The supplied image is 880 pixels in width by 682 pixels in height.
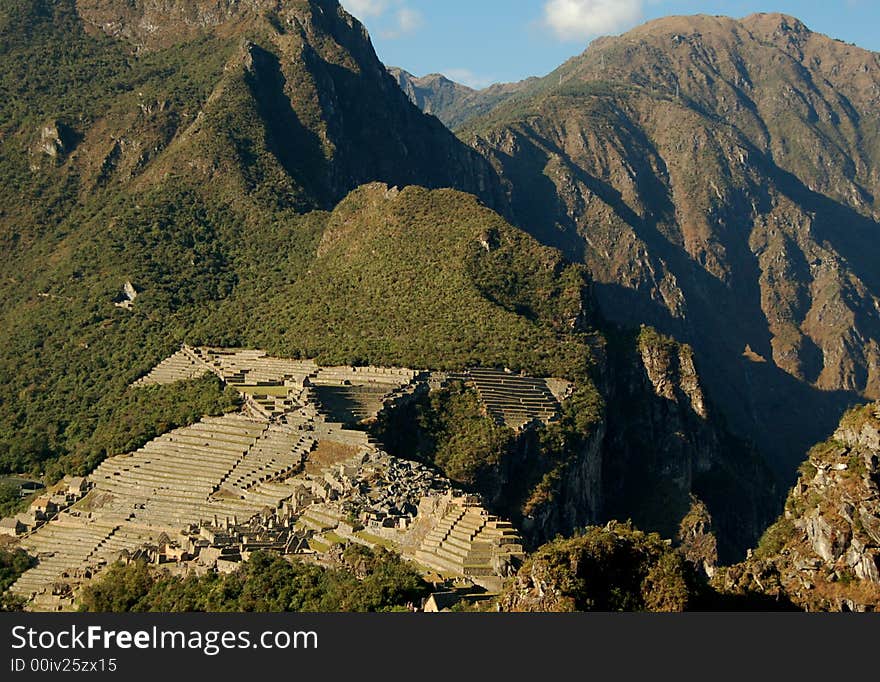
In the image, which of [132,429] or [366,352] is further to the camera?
[366,352]

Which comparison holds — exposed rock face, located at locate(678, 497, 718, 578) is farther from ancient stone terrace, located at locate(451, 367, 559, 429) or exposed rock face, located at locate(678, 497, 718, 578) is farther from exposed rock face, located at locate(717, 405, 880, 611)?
exposed rock face, located at locate(717, 405, 880, 611)

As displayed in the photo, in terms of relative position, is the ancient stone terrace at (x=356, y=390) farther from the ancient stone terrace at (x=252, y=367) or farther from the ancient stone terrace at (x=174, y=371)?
the ancient stone terrace at (x=174, y=371)

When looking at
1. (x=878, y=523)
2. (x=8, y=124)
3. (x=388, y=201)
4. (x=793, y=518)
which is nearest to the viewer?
(x=878, y=523)

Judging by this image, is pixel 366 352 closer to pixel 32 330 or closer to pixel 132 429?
pixel 132 429

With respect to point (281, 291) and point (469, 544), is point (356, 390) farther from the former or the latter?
point (469, 544)

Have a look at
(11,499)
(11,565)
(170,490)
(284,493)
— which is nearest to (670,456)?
(284,493)

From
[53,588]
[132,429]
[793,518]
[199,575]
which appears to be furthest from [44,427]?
[793,518]

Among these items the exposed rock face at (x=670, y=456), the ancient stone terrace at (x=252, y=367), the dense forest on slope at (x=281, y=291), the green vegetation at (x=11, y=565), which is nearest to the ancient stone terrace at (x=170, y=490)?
the green vegetation at (x=11, y=565)
